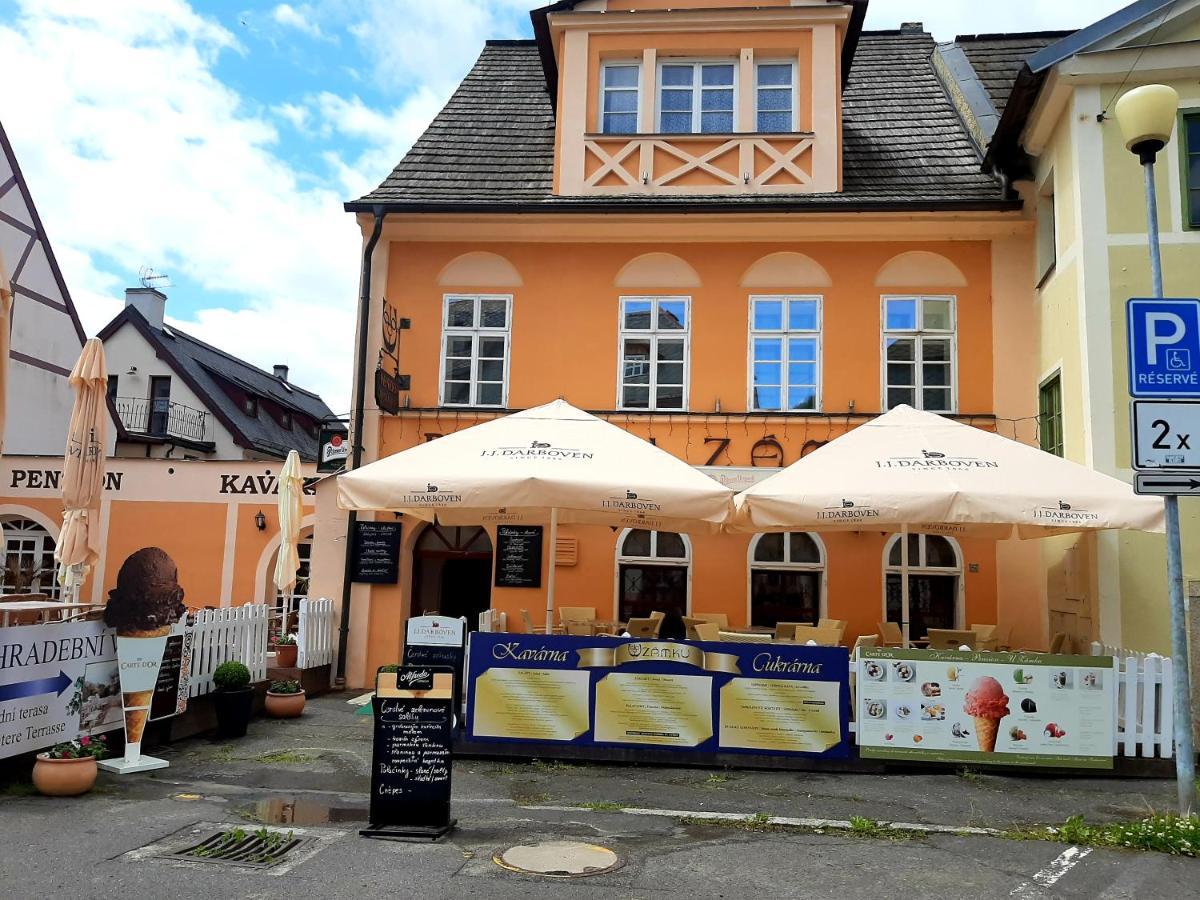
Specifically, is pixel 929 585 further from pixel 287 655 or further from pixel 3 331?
pixel 3 331

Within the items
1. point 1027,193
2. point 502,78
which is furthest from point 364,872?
point 502,78

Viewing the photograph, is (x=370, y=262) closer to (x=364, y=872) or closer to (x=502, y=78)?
(x=502, y=78)

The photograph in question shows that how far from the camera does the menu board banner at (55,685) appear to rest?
7270mm

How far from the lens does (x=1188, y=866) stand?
19.4 feet

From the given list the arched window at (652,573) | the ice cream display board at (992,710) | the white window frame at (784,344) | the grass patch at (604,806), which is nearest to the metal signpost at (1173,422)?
the ice cream display board at (992,710)

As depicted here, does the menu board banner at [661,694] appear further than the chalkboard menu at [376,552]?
No

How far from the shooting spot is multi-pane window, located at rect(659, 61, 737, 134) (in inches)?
555

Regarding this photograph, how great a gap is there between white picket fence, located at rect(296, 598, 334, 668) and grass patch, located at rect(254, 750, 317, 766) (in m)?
3.33

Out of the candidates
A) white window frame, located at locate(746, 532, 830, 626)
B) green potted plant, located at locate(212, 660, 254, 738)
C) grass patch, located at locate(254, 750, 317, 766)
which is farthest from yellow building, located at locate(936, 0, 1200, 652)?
green potted plant, located at locate(212, 660, 254, 738)

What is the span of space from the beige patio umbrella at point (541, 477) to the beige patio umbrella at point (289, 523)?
151 inches

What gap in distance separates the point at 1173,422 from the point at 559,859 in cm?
485

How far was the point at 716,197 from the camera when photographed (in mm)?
13375

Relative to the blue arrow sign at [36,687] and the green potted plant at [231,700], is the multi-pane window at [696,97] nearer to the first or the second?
the green potted plant at [231,700]

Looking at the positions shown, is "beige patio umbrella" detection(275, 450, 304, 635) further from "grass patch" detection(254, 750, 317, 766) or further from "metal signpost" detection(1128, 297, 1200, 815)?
"metal signpost" detection(1128, 297, 1200, 815)
